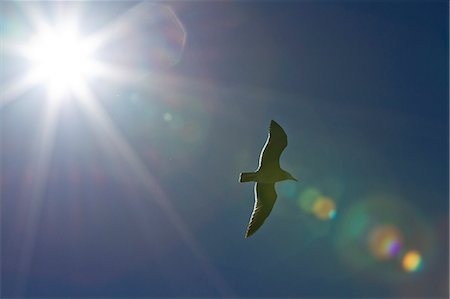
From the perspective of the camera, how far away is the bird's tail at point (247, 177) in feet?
54.7

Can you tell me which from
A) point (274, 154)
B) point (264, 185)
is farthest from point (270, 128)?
point (264, 185)

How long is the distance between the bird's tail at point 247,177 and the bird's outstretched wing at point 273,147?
14.7 inches

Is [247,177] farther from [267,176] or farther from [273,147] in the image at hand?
[273,147]

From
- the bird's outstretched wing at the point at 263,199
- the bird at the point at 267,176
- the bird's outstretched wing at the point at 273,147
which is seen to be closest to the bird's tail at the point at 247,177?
the bird at the point at 267,176

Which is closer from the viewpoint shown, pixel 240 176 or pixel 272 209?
pixel 240 176

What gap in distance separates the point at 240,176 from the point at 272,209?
1765 mm

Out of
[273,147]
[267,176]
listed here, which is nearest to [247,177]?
[267,176]

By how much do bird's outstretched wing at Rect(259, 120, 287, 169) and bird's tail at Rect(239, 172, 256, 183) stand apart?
373mm

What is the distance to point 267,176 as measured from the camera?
1739 centimetres

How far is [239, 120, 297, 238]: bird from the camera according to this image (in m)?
16.9

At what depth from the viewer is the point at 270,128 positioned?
1686cm

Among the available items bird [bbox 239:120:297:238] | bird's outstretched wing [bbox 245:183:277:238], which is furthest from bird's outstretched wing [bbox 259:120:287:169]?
bird's outstretched wing [bbox 245:183:277:238]

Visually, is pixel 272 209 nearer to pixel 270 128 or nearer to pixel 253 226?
pixel 253 226

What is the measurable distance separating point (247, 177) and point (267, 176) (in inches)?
31.4
